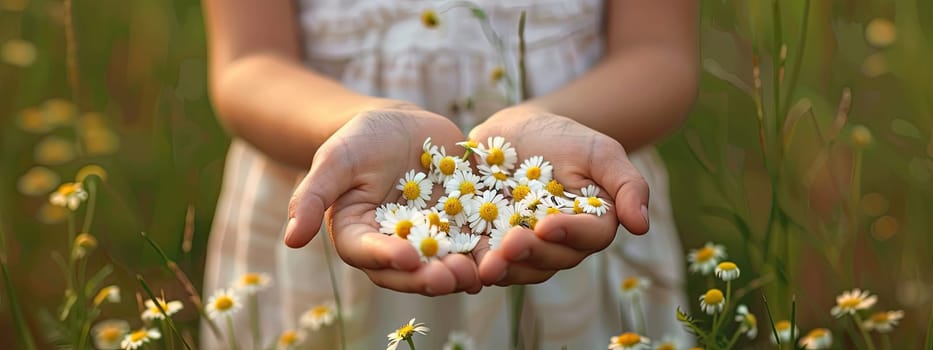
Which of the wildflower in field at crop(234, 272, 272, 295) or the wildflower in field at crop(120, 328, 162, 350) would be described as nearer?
the wildflower in field at crop(120, 328, 162, 350)

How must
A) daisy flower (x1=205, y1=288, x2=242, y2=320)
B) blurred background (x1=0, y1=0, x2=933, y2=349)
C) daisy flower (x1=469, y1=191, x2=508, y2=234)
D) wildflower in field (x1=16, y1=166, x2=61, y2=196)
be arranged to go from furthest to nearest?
wildflower in field (x1=16, y1=166, x2=61, y2=196)
blurred background (x1=0, y1=0, x2=933, y2=349)
daisy flower (x1=205, y1=288, x2=242, y2=320)
daisy flower (x1=469, y1=191, x2=508, y2=234)

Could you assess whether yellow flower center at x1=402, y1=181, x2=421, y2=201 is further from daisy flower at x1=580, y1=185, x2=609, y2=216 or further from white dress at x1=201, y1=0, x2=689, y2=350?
white dress at x1=201, y1=0, x2=689, y2=350

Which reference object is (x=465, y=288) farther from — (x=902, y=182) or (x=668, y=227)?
(x=902, y=182)

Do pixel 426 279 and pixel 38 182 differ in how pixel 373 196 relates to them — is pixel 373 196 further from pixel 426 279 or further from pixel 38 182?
pixel 38 182

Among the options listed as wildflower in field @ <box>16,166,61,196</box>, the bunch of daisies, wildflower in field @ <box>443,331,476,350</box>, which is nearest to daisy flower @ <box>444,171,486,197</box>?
Answer: the bunch of daisies

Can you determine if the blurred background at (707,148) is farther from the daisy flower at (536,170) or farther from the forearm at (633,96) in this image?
the daisy flower at (536,170)

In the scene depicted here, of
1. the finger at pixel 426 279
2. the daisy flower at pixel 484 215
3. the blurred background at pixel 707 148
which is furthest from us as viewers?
the blurred background at pixel 707 148

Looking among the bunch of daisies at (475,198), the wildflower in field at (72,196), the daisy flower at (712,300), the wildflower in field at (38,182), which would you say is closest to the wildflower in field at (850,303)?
the daisy flower at (712,300)
